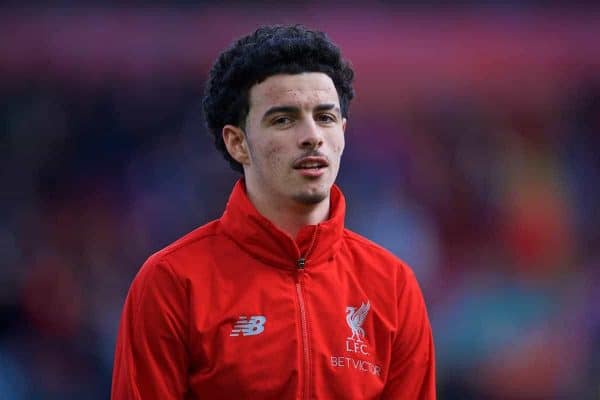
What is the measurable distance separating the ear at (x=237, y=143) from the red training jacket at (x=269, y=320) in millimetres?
91

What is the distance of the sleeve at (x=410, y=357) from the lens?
2330 mm

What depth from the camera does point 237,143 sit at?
2.38m

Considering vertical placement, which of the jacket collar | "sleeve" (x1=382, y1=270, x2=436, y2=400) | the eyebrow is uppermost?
the eyebrow

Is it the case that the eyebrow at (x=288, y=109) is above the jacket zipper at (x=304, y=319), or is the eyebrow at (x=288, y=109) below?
above

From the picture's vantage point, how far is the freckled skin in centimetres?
223

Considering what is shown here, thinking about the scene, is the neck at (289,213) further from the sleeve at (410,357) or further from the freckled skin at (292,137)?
the sleeve at (410,357)

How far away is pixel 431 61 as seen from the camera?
417 centimetres

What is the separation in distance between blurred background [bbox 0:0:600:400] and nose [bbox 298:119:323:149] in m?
1.75

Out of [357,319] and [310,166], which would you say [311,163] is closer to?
[310,166]

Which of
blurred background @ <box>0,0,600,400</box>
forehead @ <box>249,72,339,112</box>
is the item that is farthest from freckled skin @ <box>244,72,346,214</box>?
blurred background @ <box>0,0,600,400</box>

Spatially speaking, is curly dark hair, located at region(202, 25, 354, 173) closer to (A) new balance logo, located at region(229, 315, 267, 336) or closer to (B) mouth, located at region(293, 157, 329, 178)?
(B) mouth, located at region(293, 157, 329, 178)

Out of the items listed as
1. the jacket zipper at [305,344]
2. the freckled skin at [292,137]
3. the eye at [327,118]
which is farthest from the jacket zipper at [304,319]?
the eye at [327,118]

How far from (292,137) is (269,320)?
426mm

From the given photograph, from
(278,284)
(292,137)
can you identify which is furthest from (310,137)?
(278,284)
